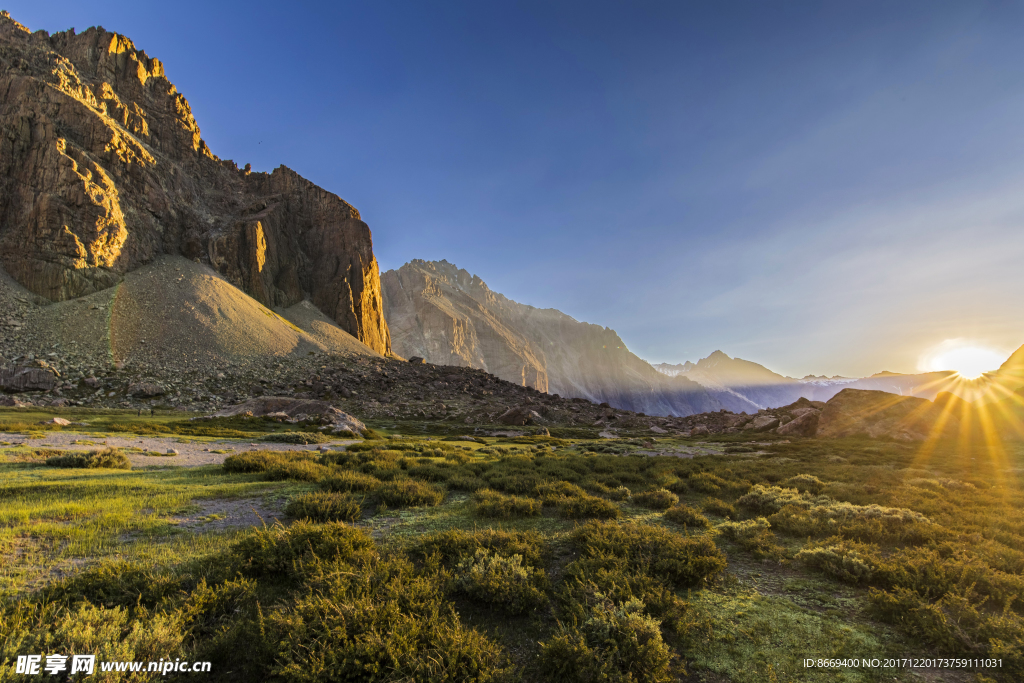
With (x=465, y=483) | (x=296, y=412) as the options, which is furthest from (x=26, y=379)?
(x=465, y=483)

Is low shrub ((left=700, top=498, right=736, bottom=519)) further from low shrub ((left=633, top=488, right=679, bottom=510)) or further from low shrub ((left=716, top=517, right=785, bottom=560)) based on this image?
low shrub ((left=716, top=517, right=785, bottom=560))

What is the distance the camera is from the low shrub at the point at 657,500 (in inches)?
428

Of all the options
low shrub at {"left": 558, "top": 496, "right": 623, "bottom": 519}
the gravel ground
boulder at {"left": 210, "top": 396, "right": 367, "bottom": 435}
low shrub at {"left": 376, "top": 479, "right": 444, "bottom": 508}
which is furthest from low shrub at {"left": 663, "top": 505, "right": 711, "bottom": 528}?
boulder at {"left": 210, "top": 396, "right": 367, "bottom": 435}

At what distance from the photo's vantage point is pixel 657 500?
1097 cm

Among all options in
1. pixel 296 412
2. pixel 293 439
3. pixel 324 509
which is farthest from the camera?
pixel 296 412

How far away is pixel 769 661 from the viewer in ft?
14.1

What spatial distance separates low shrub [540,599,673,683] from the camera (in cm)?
381

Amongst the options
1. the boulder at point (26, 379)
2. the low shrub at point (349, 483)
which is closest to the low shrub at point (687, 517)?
the low shrub at point (349, 483)

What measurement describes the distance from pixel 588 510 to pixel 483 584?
518cm

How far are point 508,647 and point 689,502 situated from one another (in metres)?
9.46

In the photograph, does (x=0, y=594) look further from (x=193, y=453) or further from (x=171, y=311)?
(x=171, y=311)

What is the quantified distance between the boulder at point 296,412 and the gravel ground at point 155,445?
1016 cm

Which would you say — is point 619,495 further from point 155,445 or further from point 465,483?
point 155,445

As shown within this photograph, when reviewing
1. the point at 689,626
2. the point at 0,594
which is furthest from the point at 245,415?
the point at 689,626
